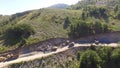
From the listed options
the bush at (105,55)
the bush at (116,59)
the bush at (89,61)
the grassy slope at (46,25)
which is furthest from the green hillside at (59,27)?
the bush at (116,59)

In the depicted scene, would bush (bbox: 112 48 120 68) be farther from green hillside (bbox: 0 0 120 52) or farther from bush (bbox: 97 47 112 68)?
green hillside (bbox: 0 0 120 52)

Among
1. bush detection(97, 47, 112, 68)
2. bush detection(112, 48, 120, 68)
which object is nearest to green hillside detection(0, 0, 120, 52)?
bush detection(97, 47, 112, 68)

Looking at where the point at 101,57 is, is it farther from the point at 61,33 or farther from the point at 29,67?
the point at 61,33

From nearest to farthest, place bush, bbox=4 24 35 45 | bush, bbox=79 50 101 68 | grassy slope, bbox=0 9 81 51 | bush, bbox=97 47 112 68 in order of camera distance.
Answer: bush, bbox=79 50 101 68 < bush, bbox=97 47 112 68 < bush, bbox=4 24 35 45 < grassy slope, bbox=0 9 81 51

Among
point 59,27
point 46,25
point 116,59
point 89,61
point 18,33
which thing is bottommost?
point 116,59

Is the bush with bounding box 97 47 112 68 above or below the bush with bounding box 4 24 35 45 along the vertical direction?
below

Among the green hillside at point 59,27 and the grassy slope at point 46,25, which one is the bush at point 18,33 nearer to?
the green hillside at point 59,27

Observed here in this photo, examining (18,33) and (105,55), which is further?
(18,33)

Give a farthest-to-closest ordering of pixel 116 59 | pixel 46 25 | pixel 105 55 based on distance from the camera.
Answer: pixel 46 25 < pixel 105 55 < pixel 116 59

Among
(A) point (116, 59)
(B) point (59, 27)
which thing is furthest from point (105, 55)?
(B) point (59, 27)

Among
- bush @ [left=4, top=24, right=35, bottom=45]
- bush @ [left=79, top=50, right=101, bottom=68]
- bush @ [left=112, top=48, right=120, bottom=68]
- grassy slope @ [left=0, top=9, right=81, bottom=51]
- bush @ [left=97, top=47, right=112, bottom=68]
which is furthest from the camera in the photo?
grassy slope @ [left=0, top=9, right=81, bottom=51]

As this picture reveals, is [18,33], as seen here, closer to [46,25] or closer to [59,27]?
[46,25]

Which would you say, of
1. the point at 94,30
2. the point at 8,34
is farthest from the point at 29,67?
the point at 94,30

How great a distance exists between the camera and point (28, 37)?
112188mm
